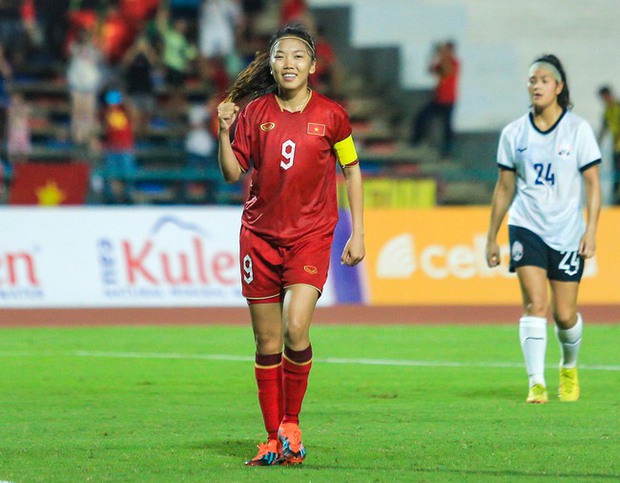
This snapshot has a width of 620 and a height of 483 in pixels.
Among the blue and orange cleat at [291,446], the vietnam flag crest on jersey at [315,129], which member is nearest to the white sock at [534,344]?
the blue and orange cleat at [291,446]

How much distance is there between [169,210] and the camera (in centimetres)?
1950

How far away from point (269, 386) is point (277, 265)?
25.6 inches

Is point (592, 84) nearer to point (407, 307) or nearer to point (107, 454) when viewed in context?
point (407, 307)

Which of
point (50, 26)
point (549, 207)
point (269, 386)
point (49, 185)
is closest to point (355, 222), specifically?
point (269, 386)

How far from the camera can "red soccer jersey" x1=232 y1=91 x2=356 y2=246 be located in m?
7.31

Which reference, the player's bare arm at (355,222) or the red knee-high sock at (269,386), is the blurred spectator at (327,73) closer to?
the player's bare arm at (355,222)

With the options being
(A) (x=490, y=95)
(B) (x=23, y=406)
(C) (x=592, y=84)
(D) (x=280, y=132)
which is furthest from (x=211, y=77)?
(D) (x=280, y=132)

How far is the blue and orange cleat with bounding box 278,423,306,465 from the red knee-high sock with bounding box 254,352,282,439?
6.4 inches

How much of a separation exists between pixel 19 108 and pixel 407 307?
7.85 metres

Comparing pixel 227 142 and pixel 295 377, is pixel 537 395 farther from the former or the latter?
pixel 227 142

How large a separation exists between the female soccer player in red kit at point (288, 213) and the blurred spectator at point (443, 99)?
19.4 m

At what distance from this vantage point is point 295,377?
24.2 ft

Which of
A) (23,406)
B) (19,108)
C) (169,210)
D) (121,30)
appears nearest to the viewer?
(23,406)

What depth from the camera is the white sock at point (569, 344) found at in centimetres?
1012
